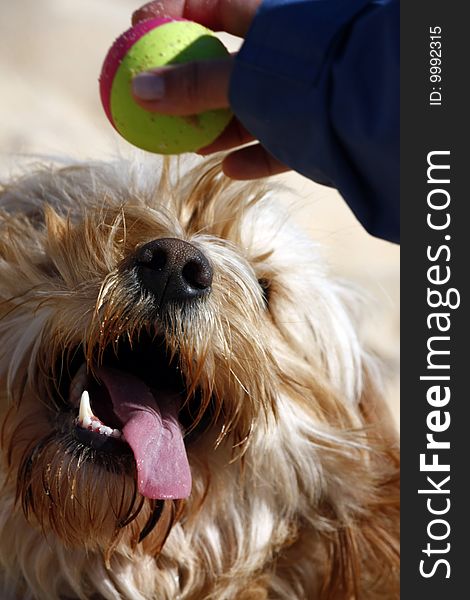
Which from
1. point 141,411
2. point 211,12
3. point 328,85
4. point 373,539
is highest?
point 211,12

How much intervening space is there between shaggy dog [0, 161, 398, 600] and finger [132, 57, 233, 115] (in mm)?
422

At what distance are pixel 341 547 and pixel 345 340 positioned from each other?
54 centimetres

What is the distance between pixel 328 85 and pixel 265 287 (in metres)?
0.88

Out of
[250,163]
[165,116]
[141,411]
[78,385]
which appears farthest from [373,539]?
[165,116]

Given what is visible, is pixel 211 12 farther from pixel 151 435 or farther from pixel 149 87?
pixel 151 435

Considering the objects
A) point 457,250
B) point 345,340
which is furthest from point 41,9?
point 457,250

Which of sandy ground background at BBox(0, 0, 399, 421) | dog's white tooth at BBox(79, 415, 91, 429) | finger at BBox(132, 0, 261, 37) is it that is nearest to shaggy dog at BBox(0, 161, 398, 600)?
dog's white tooth at BBox(79, 415, 91, 429)

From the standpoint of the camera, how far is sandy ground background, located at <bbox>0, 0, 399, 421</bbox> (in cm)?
461

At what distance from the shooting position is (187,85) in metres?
2.01

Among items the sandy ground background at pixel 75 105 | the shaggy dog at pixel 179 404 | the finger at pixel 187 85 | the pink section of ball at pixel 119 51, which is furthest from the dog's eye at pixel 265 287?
the sandy ground background at pixel 75 105

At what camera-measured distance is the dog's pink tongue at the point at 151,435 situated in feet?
7.85

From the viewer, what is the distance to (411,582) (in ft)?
8.78

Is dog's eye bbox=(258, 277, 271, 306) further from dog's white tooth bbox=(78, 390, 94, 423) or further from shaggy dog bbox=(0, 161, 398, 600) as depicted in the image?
dog's white tooth bbox=(78, 390, 94, 423)

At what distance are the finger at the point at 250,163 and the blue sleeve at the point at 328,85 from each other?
401 millimetres
